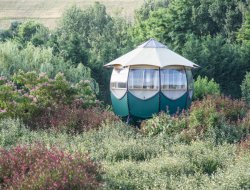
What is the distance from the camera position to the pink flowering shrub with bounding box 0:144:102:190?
8.59 m

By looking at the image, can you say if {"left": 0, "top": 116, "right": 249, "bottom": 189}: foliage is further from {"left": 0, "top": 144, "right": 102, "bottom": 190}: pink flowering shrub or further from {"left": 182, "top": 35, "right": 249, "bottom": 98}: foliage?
{"left": 182, "top": 35, "right": 249, "bottom": 98}: foliage

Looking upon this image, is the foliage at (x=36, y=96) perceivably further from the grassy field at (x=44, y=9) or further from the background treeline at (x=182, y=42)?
the grassy field at (x=44, y=9)

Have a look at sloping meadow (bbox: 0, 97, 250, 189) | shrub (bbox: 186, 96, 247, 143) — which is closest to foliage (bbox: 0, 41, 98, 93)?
sloping meadow (bbox: 0, 97, 250, 189)

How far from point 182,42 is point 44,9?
43706mm

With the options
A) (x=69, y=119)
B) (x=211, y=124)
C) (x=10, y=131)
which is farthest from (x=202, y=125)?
(x=10, y=131)

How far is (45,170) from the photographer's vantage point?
351 inches

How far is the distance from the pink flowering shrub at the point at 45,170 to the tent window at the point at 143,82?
35.6 feet

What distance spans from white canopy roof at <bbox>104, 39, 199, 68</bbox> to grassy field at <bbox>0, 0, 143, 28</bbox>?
4913 cm

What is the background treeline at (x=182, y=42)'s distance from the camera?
98.9 ft

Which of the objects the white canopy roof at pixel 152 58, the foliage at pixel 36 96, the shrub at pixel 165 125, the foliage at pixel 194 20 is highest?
the foliage at pixel 194 20

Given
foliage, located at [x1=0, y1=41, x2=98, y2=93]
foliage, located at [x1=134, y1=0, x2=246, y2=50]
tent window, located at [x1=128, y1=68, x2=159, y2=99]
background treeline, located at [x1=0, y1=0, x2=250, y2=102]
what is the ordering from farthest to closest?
foliage, located at [x1=134, y1=0, x2=246, y2=50], background treeline, located at [x1=0, y1=0, x2=250, y2=102], foliage, located at [x1=0, y1=41, x2=98, y2=93], tent window, located at [x1=128, y1=68, x2=159, y2=99]

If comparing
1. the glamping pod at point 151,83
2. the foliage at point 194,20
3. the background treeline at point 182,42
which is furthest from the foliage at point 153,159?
the foliage at point 194,20

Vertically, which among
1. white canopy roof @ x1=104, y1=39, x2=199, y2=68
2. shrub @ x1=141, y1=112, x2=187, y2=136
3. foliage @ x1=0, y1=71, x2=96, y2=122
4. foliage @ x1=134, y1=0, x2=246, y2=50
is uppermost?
foliage @ x1=134, y1=0, x2=246, y2=50

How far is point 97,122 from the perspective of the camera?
55.7 ft
